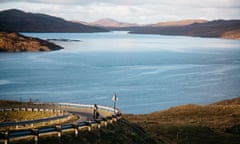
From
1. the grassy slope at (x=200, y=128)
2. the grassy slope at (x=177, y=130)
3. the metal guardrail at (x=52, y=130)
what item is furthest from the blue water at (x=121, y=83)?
the metal guardrail at (x=52, y=130)

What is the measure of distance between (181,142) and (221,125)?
598 inches

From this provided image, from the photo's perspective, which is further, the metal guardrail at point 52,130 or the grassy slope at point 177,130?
the grassy slope at point 177,130

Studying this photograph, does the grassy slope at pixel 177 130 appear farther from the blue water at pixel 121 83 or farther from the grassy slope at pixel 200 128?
the blue water at pixel 121 83

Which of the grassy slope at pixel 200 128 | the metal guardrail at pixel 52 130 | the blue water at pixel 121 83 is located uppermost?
the metal guardrail at pixel 52 130

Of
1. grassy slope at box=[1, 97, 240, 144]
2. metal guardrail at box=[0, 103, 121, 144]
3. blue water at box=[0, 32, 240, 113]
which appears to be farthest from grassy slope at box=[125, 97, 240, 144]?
blue water at box=[0, 32, 240, 113]

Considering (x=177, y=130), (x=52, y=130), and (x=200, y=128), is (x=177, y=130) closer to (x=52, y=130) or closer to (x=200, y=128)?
(x=200, y=128)

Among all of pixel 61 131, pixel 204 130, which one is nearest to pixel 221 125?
pixel 204 130

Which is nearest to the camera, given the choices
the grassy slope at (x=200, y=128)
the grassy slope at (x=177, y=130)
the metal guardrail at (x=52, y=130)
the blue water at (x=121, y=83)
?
the metal guardrail at (x=52, y=130)

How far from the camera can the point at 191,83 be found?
5295 inches

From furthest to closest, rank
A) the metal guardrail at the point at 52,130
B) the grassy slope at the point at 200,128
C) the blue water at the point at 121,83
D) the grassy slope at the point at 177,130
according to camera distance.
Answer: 1. the blue water at the point at 121,83
2. the grassy slope at the point at 200,128
3. the grassy slope at the point at 177,130
4. the metal guardrail at the point at 52,130

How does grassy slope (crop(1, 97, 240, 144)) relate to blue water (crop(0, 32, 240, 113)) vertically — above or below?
above

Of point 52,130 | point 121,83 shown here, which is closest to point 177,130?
point 52,130

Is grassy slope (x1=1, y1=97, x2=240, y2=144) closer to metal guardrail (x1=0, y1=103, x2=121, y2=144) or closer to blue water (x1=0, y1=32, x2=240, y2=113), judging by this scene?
metal guardrail (x1=0, y1=103, x2=121, y2=144)

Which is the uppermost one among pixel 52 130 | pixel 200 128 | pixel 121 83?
pixel 52 130
